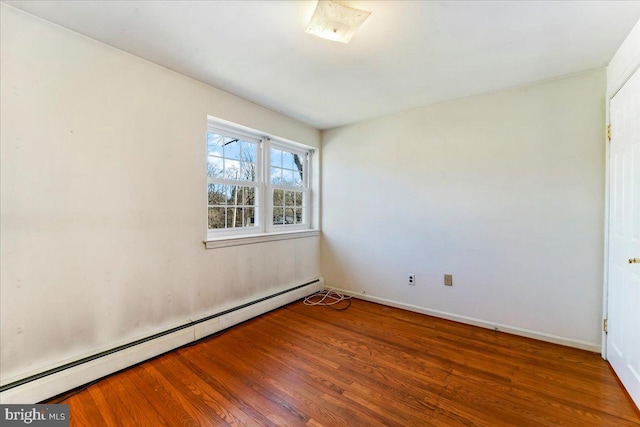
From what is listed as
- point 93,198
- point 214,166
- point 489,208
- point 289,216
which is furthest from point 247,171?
point 489,208

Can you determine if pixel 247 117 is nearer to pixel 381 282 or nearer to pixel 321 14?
pixel 321 14

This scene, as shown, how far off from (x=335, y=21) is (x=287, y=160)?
6.94ft

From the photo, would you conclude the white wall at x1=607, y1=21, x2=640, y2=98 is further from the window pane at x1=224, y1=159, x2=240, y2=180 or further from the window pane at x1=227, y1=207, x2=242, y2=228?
the window pane at x1=227, y1=207, x2=242, y2=228

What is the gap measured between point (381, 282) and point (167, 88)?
297 cm

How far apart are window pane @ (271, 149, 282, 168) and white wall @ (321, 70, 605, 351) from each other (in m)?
0.84

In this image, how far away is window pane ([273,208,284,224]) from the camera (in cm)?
332

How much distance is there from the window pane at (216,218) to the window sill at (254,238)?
6.7 inches

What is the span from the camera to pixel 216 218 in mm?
2701

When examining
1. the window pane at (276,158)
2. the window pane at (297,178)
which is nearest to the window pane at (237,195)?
the window pane at (276,158)

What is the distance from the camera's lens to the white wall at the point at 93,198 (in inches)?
60.7

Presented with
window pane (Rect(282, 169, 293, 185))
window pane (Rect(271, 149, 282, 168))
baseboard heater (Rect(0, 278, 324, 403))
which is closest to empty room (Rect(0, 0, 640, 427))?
baseboard heater (Rect(0, 278, 324, 403))

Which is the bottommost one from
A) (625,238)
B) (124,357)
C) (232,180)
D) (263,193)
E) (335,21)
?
(124,357)

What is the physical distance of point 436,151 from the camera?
113 inches

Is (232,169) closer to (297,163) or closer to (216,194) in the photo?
(216,194)
